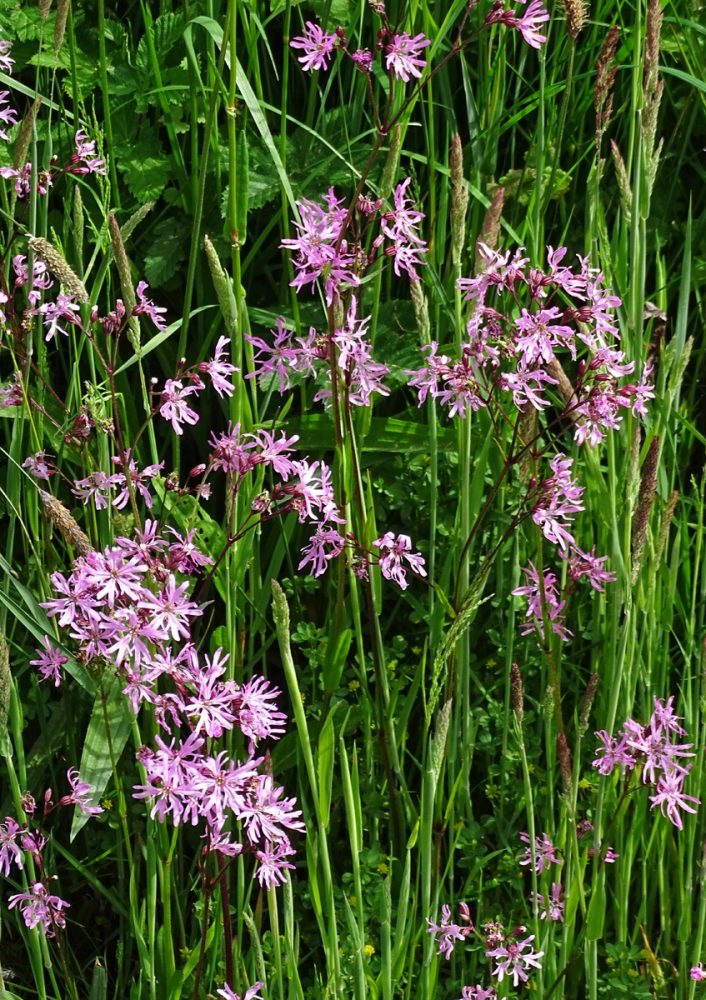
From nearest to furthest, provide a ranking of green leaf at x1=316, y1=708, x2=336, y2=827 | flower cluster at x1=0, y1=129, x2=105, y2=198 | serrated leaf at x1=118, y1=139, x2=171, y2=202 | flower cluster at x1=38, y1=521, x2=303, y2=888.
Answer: flower cluster at x1=38, y1=521, x2=303, y2=888
green leaf at x1=316, y1=708, x2=336, y2=827
flower cluster at x1=0, y1=129, x2=105, y2=198
serrated leaf at x1=118, y1=139, x2=171, y2=202

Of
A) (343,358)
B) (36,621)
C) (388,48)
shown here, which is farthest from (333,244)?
(36,621)

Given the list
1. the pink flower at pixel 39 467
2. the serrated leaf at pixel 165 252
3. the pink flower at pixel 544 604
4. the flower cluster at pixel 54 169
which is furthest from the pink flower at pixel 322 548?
the serrated leaf at pixel 165 252

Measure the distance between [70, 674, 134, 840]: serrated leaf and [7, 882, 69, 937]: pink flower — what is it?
100 millimetres

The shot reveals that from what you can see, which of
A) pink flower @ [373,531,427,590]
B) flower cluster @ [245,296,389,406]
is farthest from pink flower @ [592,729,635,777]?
flower cluster @ [245,296,389,406]

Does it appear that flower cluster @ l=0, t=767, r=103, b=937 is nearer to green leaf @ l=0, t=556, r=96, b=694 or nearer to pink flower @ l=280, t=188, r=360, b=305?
green leaf @ l=0, t=556, r=96, b=694

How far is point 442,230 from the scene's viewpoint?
2.42m

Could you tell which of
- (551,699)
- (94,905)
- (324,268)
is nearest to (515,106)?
(324,268)

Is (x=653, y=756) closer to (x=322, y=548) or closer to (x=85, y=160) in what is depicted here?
(x=322, y=548)

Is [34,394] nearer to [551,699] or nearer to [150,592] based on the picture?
[150,592]

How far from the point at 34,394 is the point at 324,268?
2.82 ft

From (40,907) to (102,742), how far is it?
272 millimetres

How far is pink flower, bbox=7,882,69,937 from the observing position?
1752mm

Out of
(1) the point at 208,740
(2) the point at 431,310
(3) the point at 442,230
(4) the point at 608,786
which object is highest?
(3) the point at 442,230

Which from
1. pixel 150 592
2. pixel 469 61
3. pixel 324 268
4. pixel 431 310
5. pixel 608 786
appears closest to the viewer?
pixel 150 592
